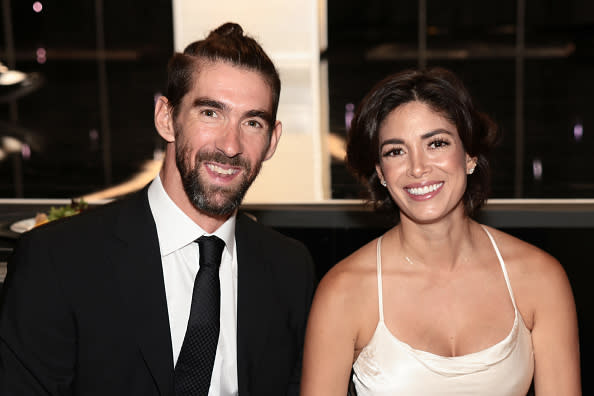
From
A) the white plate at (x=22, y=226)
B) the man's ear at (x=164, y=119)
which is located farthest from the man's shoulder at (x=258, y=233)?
the white plate at (x=22, y=226)

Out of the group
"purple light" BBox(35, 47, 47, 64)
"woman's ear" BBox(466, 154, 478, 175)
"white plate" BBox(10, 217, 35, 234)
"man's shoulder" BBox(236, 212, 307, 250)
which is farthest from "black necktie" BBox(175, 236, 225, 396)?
"purple light" BBox(35, 47, 47, 64)

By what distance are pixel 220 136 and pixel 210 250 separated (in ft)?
0.97

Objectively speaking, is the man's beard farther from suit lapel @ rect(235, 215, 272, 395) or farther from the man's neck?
suit lapel @ rect(235, 215, 272, 395)

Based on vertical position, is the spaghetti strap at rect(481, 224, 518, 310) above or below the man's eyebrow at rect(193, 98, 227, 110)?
below

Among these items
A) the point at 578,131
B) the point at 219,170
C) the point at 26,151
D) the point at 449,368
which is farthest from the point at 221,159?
the point at 578,131

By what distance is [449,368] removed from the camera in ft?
6.37

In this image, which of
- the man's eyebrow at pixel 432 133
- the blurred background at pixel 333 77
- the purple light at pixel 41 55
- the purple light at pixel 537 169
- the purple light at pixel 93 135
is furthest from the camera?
the purple light at pixel 41 55

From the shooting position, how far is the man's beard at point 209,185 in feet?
5.96

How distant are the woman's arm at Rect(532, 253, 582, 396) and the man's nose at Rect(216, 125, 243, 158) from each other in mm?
910

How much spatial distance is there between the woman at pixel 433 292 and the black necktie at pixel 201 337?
299mm

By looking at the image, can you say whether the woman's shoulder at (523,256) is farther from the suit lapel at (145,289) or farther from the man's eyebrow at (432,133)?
the suit lapel at (145,289)

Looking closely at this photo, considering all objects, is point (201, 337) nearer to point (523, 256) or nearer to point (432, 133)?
point (432, 133)

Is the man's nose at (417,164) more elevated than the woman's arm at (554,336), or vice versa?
the man's nose at (417,164)

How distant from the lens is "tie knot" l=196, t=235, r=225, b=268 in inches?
72.9
